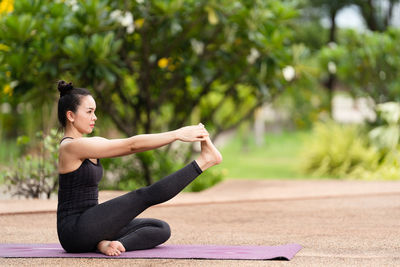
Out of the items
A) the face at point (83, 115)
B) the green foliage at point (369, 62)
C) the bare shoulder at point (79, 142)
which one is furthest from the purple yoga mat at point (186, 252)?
the green foliage at point (369, 62)

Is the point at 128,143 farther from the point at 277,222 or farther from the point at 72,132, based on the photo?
the point at 277,222

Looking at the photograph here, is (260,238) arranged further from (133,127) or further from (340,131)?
(340,131)

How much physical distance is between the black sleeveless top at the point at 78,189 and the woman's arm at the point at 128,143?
0.11 m

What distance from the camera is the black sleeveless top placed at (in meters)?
4.00

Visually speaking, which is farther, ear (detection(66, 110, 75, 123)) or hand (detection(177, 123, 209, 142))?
ear (detection(66, 110, 75, 123))

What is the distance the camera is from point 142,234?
4.25 m

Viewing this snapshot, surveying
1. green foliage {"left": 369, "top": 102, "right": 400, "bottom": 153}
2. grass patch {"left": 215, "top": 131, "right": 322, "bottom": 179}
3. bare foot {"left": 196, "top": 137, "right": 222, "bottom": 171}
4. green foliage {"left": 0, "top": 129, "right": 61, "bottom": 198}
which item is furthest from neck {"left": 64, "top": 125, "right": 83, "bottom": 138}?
green foliage {"left": 369, "top": 102, "right": 400, "bottom": 153}

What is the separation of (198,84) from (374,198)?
9.58 feet

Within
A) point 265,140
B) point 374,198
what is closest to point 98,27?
point 374,198

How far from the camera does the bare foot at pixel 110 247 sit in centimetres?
407

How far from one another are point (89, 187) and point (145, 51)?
15.3ft

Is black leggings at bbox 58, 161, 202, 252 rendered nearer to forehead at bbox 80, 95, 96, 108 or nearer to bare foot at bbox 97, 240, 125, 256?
bare foot at bbox 97, 240, 125, 256

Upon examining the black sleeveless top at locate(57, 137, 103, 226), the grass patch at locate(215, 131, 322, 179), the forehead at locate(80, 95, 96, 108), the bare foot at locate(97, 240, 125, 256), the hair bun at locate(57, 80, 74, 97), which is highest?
the hair bun at locate(57, 80, 74, 97)

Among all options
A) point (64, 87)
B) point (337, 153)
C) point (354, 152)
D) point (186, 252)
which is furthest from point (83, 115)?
point (337, 153)
